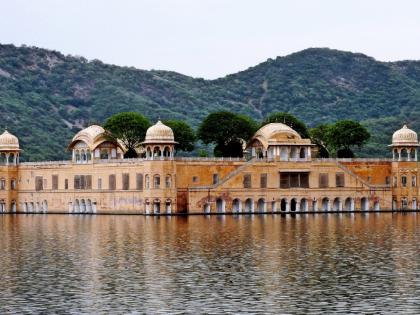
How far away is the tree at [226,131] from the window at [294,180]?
9.87 meters

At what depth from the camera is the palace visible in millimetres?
95375

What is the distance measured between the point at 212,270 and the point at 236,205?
5332cm

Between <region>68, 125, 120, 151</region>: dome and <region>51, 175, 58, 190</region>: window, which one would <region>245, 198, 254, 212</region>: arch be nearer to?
<region>68, 125, 120, 151</region>: dome

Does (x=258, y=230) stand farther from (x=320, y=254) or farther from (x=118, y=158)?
(x=118, y=158)

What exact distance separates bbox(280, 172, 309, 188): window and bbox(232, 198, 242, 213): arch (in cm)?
408

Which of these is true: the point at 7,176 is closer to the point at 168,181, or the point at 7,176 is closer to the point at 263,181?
the point at 168,181

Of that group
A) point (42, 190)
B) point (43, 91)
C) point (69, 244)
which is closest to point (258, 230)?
point (69, 244)

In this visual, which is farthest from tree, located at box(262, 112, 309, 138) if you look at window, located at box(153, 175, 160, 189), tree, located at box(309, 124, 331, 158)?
window, located at box(153, 175, 160, 189)

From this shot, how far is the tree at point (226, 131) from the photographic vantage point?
107938 mm

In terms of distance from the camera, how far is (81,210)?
103 m

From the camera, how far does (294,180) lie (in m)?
99.5

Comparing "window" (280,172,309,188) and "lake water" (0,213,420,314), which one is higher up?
"window" (280,172,309,188)

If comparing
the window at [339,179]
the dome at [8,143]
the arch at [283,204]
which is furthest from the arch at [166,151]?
the dome at [8,143]

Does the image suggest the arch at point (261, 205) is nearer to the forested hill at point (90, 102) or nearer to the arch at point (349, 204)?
the arch at point (349, 204)
